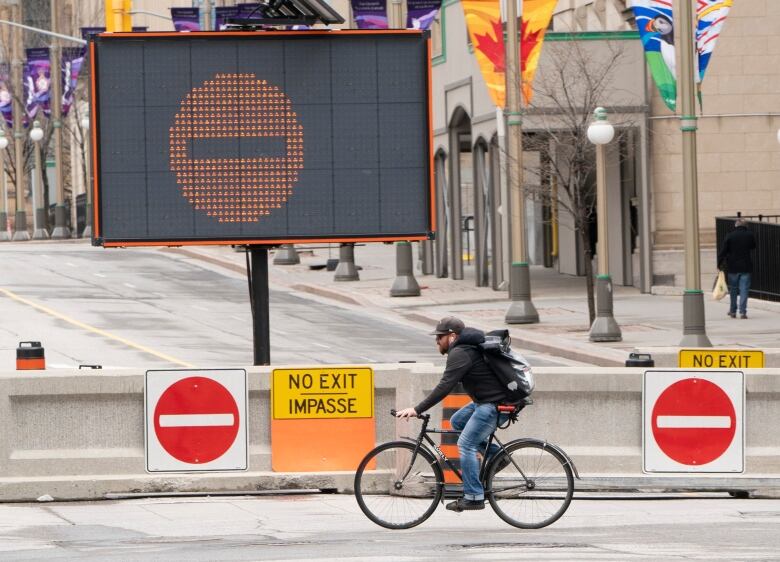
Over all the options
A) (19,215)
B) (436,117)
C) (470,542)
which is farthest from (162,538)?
(19,215)

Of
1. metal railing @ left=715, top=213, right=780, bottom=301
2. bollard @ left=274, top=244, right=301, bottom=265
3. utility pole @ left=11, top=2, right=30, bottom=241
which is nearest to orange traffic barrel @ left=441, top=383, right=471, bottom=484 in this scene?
metal railing @ left=715, top=213, right=780, bottom=301

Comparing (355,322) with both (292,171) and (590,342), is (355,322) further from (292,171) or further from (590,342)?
(292,171)

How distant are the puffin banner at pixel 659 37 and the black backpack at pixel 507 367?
15.9 m

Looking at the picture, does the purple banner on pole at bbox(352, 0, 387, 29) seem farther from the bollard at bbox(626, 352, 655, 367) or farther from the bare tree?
the bollard at bbox(626, 352, 655, 367)

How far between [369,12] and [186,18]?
9.33 metres

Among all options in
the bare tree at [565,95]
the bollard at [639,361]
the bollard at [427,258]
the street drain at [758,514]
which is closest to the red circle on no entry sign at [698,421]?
the bollard at [639,361]

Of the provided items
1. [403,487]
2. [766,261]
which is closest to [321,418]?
[403,487]

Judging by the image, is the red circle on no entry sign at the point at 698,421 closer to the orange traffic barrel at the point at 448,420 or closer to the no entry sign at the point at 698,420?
the no entry sign at the point at 698,420

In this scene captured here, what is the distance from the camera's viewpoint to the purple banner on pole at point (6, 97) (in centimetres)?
6425

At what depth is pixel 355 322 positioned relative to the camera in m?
32.5

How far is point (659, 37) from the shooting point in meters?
27.7

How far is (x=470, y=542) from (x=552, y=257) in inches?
1368

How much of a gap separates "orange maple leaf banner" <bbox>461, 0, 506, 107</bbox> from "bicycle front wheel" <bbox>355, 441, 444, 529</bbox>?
2027 cm

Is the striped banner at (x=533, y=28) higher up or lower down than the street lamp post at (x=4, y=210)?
higher up
